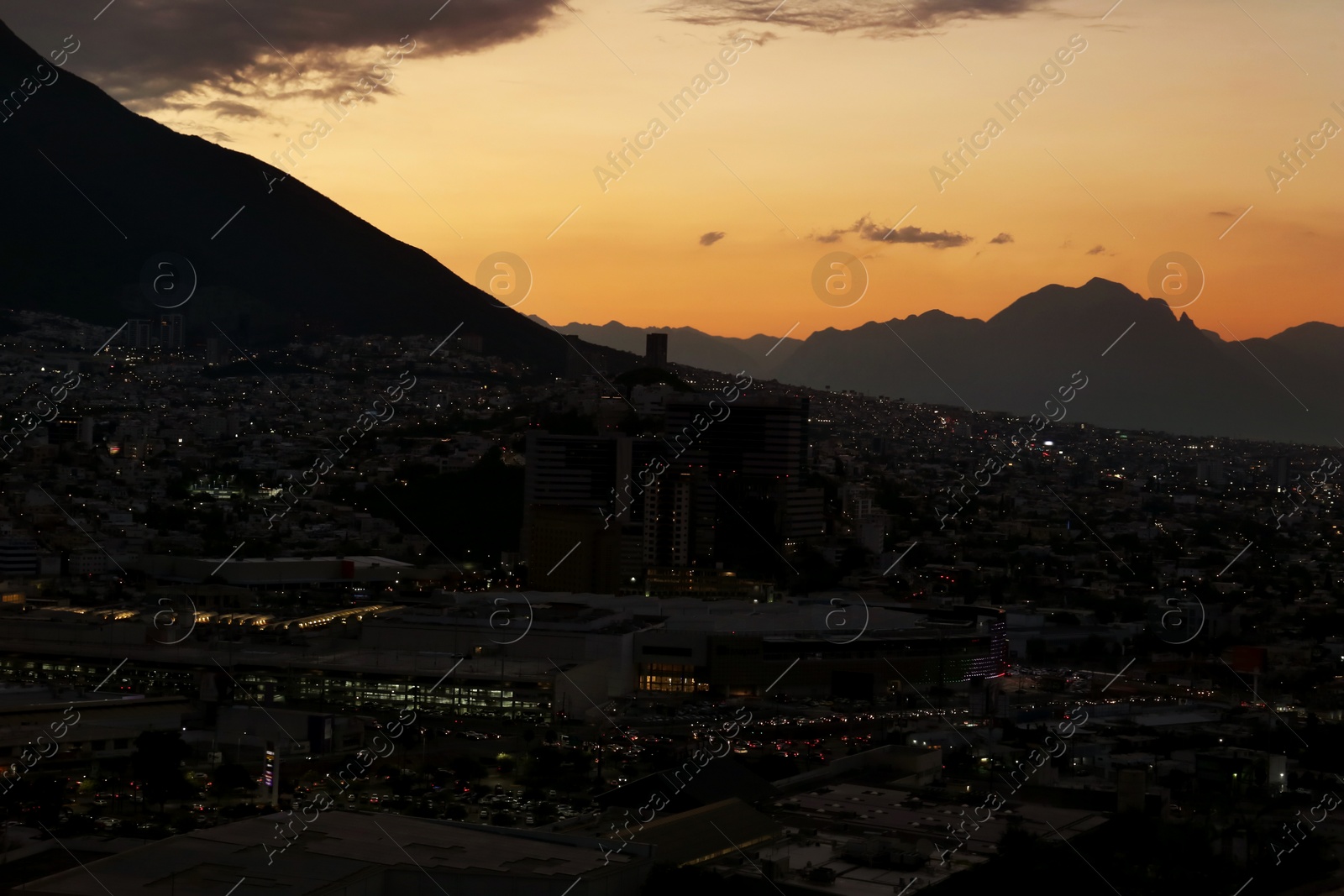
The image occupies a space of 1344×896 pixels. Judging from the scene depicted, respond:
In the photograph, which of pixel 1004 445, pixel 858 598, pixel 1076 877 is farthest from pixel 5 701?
pixel 1004 445

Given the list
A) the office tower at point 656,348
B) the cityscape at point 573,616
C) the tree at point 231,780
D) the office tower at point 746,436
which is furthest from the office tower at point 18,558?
the office tower at point 656,348

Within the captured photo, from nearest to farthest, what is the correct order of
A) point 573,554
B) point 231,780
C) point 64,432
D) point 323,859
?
point 323,859 < point 231,780 < point 573,554 < point 64,432

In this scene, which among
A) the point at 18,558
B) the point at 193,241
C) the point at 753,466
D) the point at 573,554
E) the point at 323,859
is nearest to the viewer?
the point at 323,859

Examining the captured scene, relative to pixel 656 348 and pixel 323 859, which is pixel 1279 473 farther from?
pixel 323 859

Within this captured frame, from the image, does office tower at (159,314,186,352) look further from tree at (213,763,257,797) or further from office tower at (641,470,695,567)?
tree at (213,763,257,797)

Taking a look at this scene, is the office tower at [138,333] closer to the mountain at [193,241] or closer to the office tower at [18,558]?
the mountain at [193,241]

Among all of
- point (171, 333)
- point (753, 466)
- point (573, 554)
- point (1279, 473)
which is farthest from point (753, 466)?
point (171, 333)

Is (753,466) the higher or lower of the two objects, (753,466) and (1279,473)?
the lower

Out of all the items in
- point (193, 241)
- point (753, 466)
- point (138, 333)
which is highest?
point (193, 241)

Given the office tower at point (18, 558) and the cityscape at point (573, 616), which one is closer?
the cityscape at point (573, 616)
